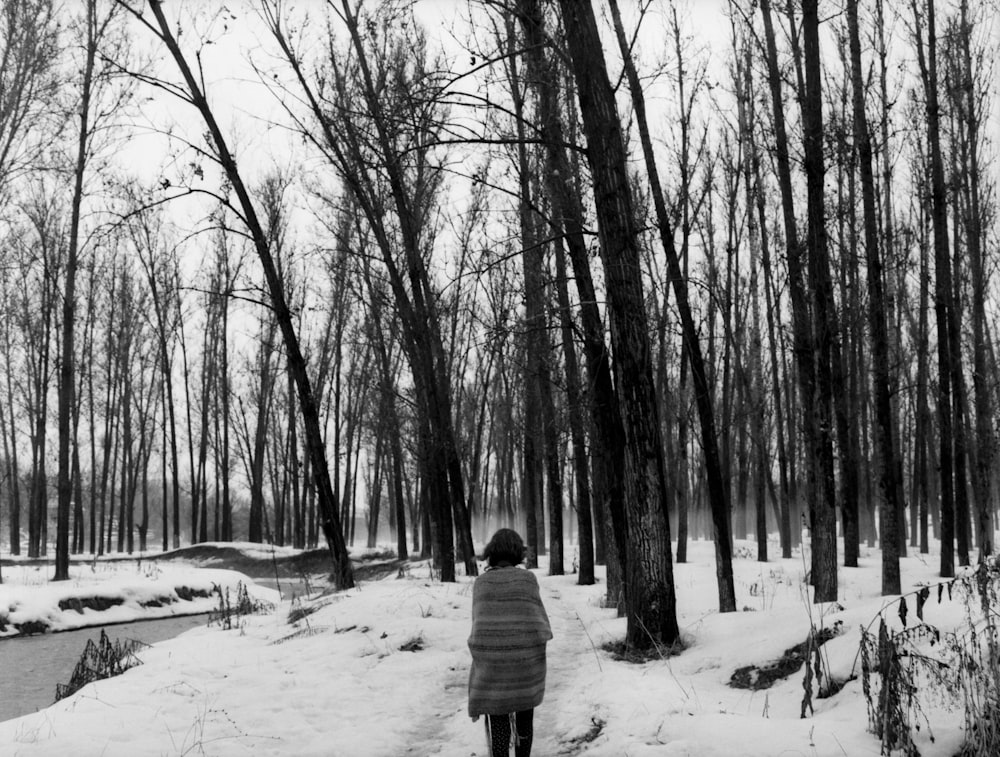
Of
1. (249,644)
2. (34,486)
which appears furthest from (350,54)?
(34,486)

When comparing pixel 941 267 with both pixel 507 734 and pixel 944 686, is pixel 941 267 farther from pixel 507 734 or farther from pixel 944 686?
pixel 507 734

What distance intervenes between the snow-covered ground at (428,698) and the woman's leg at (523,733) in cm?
58

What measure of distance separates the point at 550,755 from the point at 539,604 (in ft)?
4.19

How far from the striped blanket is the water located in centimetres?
587

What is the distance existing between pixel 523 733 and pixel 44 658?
986 centimetres

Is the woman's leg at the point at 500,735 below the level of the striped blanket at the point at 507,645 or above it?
below

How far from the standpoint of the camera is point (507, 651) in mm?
4734

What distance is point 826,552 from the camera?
10.3 m

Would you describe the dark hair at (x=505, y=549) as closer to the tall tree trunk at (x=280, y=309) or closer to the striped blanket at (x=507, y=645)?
the striped blanket at (x=507, y=645)

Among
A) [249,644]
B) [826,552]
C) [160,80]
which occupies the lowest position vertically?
[249,644]

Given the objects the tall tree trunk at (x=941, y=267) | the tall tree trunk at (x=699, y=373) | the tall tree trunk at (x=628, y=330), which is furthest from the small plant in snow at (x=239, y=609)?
the tall tree trunk at (x=941, y=267)

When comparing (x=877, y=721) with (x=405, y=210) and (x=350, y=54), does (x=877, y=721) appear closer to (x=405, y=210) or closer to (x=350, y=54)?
(x=405, y=210)

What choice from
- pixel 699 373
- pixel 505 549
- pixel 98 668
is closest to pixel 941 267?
pixel 699 373

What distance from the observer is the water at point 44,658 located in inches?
340
